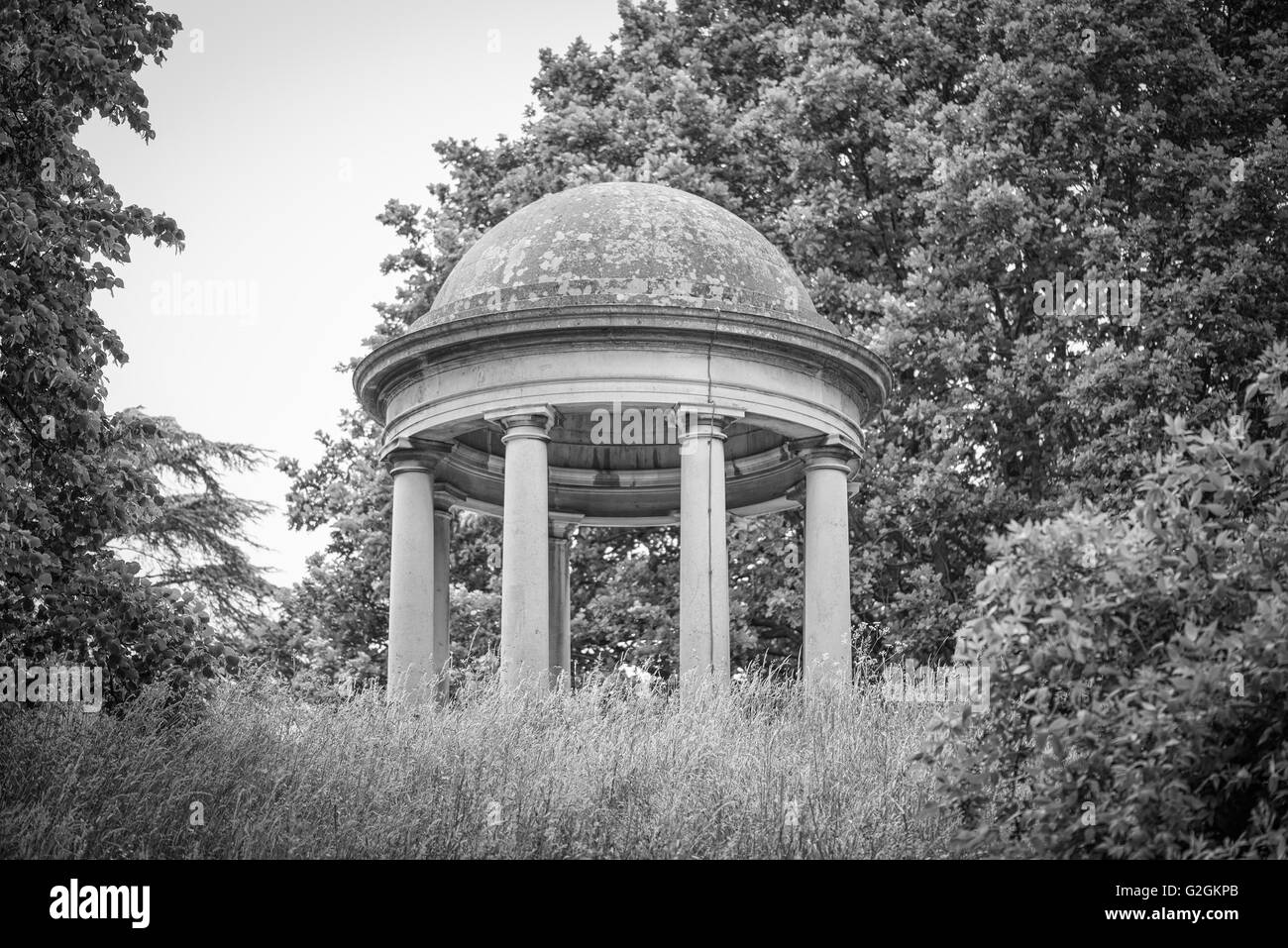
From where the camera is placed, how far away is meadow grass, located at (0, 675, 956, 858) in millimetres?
12102

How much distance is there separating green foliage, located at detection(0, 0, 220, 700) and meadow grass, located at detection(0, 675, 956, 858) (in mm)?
848

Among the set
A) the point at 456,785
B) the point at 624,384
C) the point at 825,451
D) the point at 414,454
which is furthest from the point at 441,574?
the point at 456,785

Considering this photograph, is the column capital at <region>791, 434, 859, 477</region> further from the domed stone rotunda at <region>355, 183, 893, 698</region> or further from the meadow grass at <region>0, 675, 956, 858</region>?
the meadow grass at <region>0, 675, 956, 858</region>

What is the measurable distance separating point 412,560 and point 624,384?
14.9 ft

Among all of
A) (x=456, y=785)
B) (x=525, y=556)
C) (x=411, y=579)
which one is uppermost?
(x=525, y=556)

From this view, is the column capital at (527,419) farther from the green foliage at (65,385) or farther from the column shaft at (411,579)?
the green foliage at (65,385)

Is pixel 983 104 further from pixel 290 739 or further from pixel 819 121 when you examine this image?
pixel 290 739

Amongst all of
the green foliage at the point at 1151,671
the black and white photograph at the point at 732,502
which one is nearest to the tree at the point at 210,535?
the black and white photograph at the point at 732,502

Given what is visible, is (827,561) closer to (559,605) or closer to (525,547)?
(525,547)

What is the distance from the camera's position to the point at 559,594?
88.1ft

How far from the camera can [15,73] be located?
14.8 meters

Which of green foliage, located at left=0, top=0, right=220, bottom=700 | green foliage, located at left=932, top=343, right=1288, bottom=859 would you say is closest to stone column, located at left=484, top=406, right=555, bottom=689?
green foliage, located at left=0, top=0, right=220, bottom=700

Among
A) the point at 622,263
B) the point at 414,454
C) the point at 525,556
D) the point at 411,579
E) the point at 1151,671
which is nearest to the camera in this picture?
the point at 1151,671
